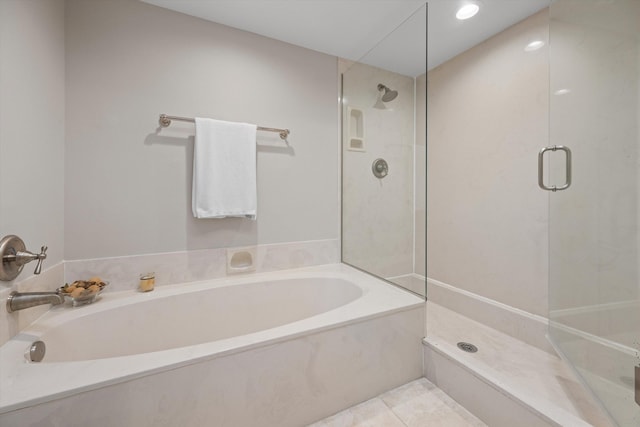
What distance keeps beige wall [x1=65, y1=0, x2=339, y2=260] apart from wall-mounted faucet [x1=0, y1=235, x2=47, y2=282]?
455 mm

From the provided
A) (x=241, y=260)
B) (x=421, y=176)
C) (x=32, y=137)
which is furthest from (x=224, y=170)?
(x=421, y=176)

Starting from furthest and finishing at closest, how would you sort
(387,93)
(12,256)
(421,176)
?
(387,93) → (421,176) → (12,256)

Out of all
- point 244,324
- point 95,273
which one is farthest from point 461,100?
point 95,273

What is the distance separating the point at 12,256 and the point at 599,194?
2407 millimetres

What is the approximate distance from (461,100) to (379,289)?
1.65 meters

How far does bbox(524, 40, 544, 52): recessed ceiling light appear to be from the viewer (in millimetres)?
1615

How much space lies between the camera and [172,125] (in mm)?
1641

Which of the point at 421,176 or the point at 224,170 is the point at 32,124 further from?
the point at 421,176

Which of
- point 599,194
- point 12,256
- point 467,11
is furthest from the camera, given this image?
point 467,11

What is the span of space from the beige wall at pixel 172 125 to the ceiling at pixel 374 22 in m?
0.12

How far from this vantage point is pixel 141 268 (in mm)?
1598

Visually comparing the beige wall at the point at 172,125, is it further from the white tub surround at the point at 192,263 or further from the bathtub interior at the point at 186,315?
the bathtub interior at the point at 186,315

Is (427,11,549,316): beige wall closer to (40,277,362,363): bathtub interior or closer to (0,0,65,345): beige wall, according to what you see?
(40,277,362,363): bathtub interior

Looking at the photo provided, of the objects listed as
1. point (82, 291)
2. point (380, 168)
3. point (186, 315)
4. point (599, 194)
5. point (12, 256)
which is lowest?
point (186, 315)
